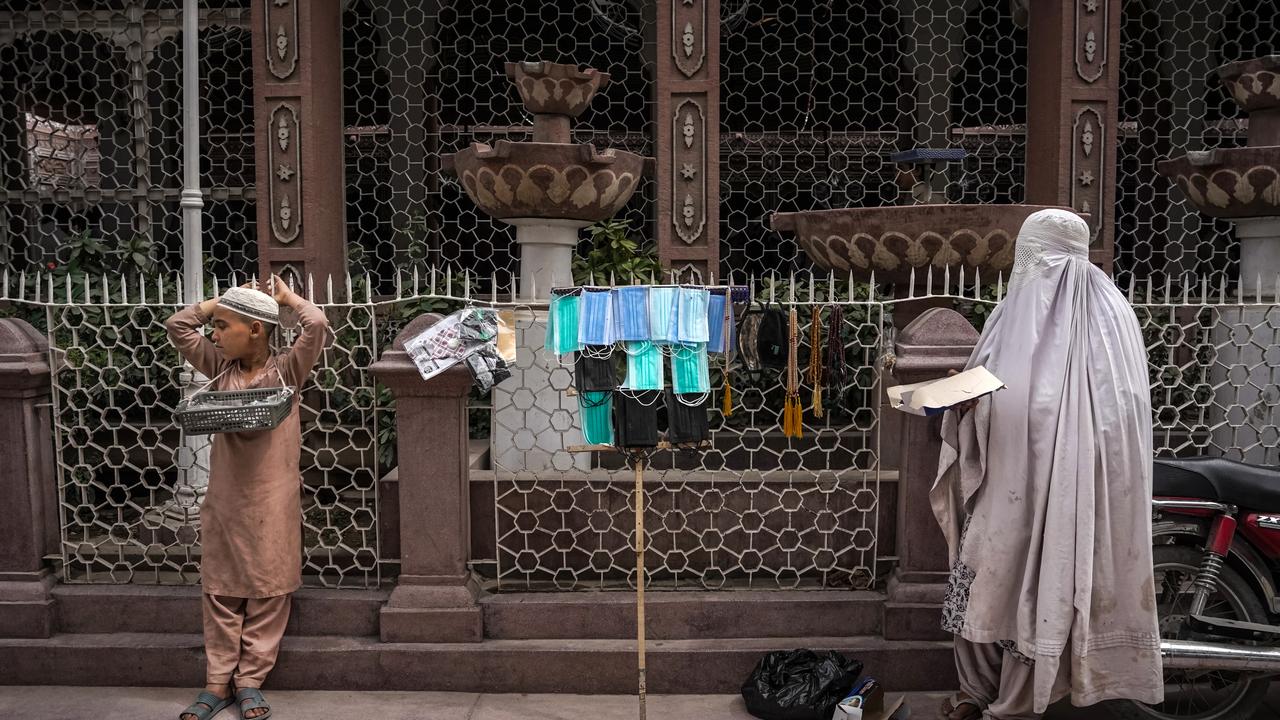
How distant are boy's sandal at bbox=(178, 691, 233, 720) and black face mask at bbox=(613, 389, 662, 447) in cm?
176

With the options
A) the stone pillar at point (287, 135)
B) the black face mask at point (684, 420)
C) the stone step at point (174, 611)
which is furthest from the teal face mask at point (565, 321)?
the stone pillar at point (287, 135)

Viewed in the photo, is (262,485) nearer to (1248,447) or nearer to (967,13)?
(1248,447)

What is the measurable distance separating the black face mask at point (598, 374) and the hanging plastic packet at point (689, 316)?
0.24m

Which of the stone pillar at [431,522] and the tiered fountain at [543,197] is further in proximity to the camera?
the tiered fountain at [543,197]

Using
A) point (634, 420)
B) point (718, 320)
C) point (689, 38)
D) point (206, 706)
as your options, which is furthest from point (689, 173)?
point (206, 706)

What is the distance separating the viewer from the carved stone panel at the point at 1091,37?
7.14m

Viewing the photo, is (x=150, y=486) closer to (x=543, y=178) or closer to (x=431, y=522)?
(x=431, y=522)

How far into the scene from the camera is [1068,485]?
3.43 m

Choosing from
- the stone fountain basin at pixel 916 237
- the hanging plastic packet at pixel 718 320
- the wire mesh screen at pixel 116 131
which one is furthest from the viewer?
the wire mesh screen at pixel 116 131

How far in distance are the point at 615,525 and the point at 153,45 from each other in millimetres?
5824

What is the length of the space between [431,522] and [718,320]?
1.41m

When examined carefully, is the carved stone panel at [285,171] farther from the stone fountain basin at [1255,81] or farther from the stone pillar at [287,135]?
the stone fountain basin at [1255,81]

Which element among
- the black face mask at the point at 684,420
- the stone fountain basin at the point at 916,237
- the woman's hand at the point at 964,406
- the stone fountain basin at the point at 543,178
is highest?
the stone fountain basin at the point at 543,178

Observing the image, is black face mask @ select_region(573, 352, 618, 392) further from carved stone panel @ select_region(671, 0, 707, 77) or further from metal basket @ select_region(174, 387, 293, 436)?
carved stone panel @ select_region(671, 0, 707, 77)
